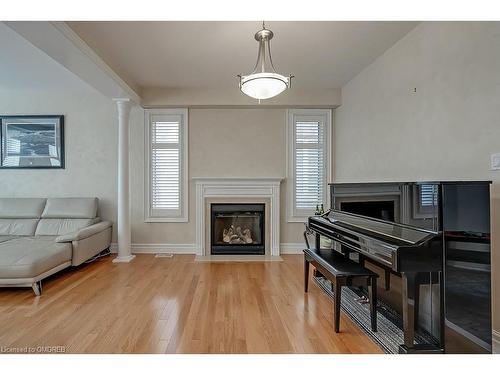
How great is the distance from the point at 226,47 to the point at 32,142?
383 centimetres

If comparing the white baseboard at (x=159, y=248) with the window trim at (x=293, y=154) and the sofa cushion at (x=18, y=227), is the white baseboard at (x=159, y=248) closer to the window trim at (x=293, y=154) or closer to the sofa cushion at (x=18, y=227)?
the sofa cushion at (x=18, y=227)

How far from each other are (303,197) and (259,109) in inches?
66.9

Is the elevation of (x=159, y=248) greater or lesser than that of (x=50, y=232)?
lesser

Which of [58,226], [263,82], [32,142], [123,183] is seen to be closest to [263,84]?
[263,82]

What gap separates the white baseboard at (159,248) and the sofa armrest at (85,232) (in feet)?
1.68

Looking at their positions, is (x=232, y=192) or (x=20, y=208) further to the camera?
(x=232, y=192)

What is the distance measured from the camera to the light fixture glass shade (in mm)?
2453

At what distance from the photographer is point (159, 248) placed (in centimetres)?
479

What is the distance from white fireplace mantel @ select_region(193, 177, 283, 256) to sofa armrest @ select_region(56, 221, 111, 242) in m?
1.47

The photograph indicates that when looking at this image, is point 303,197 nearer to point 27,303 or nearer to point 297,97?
point 297,97

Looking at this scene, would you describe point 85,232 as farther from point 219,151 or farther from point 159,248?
point 219,151

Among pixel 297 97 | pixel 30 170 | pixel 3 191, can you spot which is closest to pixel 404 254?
pixel 297 97

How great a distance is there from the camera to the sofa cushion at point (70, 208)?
444 centimetres
